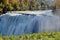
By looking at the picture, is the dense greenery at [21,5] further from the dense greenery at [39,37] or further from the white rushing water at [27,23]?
the dense greenery at [39,37]

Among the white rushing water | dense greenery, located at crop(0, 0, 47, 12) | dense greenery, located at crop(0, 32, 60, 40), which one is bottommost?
dense greenery, located at crop(0, 32, 60, 40)

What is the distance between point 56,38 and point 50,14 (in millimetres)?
296

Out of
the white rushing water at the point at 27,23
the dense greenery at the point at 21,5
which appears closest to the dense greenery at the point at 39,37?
the white rushing water at the point at 27,23

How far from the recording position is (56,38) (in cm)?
288

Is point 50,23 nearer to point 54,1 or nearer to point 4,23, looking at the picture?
point 54,1

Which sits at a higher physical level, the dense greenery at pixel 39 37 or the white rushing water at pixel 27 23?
the white rushing water at pixel 27 23

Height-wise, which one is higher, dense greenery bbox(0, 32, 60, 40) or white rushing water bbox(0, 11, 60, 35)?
white rushing water bbox(0, 11, 60, 35)

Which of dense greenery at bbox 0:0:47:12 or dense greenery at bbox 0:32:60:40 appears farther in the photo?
dense greenery at bbox 0:0:47:12

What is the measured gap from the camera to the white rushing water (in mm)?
2877

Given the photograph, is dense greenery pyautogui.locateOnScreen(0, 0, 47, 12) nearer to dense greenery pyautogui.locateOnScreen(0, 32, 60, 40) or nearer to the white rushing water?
the white rushing water

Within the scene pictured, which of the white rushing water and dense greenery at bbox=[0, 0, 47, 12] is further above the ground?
dense greenery at bbox=[0, 0, 47, 12]

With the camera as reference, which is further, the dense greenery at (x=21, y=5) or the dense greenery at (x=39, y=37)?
the dense greenery at (x=21, y=5)

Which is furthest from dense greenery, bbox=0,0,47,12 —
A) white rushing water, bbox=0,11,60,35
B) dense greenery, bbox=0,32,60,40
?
dense greenery, bbox=0,32,60,40

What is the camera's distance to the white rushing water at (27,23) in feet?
9.44
